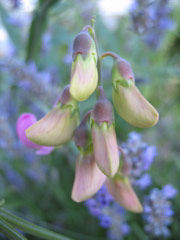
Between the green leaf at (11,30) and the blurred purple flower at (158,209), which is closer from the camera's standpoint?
the blurred purple flower at (158,209)

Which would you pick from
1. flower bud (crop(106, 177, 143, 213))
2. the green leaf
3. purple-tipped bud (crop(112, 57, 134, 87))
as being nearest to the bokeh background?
the green leaf

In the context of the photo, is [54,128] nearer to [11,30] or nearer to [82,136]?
[82,136]

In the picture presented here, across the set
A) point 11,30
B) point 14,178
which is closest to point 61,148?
point 14,178

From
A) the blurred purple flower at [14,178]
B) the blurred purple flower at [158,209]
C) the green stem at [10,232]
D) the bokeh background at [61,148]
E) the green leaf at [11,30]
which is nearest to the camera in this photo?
the green stem at [10,232]

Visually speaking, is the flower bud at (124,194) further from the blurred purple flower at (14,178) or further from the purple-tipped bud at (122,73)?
the blurred purple flower at (14,178)

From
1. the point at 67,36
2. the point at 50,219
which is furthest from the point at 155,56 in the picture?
the point at 50,219

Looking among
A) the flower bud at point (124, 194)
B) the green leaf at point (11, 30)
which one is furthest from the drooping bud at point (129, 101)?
the green leaf at point (11, 30)

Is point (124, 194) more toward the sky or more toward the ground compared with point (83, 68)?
more toward the ground

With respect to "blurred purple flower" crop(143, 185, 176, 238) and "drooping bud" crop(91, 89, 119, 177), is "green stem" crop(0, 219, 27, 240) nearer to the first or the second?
"drooping bud" crop(91, 89, 119, 177)
